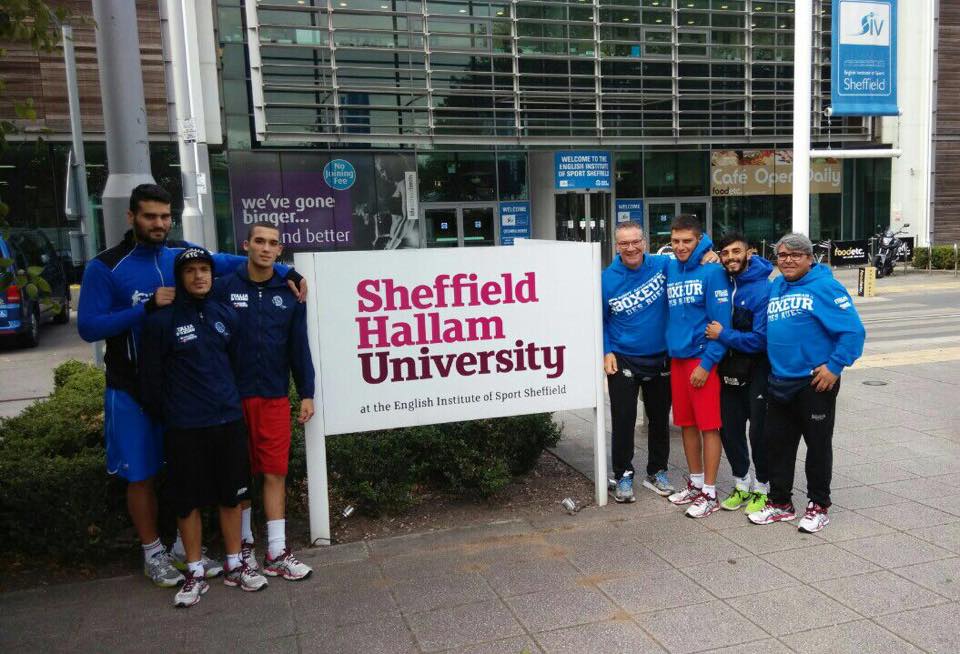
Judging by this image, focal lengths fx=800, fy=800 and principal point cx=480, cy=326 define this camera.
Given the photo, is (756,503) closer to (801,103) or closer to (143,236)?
(143,236)

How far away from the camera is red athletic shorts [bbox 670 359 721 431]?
207 inches

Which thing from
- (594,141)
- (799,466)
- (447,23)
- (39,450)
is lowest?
(799,466)

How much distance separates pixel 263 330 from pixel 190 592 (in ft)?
4.68

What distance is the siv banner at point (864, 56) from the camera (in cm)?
1433

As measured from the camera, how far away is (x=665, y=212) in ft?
95.1

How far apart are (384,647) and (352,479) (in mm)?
1665

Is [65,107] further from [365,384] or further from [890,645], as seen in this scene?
[890,645]

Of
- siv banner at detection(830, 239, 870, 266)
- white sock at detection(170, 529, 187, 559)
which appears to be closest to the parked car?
white sock at detection(170, 529, 187, 559)

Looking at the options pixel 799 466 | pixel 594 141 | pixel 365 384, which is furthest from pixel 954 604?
pixel 594 141

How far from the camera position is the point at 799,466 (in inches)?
247

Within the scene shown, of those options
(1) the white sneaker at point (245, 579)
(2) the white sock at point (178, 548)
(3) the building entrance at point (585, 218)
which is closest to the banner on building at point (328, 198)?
(3) the building entrance at point (585, 218)

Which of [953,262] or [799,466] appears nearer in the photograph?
[799,466]

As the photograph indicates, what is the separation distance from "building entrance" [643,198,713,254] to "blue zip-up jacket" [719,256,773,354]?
23.6m

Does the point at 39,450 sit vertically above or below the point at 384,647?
above
